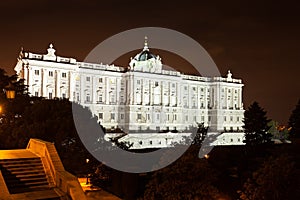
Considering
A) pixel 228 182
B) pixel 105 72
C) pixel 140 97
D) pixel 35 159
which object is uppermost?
pixel 105 72

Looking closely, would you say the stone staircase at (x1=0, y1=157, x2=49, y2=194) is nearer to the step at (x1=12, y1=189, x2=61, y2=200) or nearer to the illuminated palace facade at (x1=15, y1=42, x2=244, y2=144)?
the step at (x1=12, y1=189, x2=61, y2=200)

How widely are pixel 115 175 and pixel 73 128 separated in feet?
16.3

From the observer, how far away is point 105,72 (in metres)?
66.4

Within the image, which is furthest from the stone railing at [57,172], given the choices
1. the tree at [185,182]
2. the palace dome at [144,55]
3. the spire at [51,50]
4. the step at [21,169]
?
the palace dome at [144,55]

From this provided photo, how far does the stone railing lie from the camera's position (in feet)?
41.3

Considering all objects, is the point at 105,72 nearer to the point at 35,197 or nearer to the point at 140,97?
the point at 140,97

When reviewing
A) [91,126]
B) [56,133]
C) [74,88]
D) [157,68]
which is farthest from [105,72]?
[56,133]

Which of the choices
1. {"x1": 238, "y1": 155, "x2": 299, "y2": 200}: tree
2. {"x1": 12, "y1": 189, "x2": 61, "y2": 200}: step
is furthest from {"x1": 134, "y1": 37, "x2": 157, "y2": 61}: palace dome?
{"x1": 12, "y1": 189, "x2": 61, "y2": 200}: step

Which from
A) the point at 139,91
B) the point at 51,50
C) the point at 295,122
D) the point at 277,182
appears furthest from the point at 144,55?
the point at 277,182

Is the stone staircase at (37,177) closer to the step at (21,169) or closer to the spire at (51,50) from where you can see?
the step at (21,169)

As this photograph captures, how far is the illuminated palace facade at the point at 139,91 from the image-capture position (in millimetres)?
59594

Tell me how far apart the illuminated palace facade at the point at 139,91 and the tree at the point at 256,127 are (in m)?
24.4

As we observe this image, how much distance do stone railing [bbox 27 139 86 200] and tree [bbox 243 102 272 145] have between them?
109 feet

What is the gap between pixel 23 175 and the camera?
13797mm
